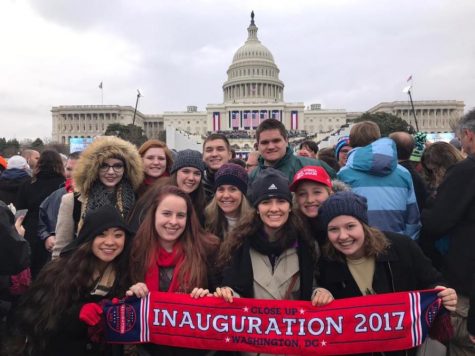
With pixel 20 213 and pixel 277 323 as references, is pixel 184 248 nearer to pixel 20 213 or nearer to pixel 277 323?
pixel 277 323

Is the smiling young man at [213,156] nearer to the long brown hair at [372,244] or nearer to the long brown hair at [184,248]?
the long brown hair at [184,248]

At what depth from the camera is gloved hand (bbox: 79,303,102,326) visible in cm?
346

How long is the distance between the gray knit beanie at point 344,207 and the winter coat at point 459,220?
2.74 ft

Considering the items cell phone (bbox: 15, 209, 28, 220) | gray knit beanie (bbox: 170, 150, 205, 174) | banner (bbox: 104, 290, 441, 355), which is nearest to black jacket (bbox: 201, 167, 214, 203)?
gray knit beanie (bbox: 170, 150, 205, 174)

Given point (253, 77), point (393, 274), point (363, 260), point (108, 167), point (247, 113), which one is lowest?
point (393, 274)

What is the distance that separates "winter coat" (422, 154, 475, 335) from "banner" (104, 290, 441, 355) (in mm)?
550

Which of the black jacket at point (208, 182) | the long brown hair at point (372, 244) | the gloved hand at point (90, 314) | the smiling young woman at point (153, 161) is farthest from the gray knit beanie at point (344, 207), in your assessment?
the smiling young woman at point (153, 161)

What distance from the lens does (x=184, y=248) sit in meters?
3.82

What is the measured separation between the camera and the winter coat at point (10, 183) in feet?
22.7

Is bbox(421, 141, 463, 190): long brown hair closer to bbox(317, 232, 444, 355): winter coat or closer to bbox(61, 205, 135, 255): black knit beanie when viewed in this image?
bbox(317, 232, 444, 355): winter coat

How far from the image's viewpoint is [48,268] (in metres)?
3.73

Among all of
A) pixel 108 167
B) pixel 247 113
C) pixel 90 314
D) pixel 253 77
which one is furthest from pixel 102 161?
pixel 253 77

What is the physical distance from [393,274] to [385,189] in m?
1.23

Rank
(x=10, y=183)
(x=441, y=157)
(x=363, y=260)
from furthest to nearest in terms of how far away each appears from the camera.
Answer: (x=10, y=183)
(x=441, y=157)
(x=363, y=260)
